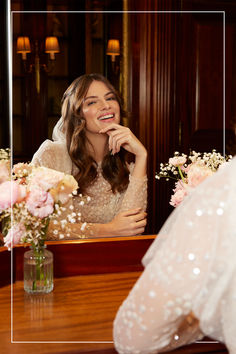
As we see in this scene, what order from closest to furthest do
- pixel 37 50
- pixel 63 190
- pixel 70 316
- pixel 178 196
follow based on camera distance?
pixel 70 316, pixel 63 190, pixel 37 50, pixel 178 196

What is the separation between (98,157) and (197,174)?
35 centimetres

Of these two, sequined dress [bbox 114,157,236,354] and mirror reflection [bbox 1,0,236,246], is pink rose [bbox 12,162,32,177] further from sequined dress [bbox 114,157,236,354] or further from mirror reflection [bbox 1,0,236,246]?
sequined dress [bbox 114,157,236,354]

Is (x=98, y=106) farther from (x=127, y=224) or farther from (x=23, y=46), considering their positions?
(x=127, y=224)

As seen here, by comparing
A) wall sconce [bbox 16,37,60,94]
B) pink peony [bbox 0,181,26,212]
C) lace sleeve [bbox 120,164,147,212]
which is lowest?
lace sleeve [bbox 120,164,147,212]

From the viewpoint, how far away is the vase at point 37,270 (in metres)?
1.45

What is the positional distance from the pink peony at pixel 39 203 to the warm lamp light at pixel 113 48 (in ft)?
1.77

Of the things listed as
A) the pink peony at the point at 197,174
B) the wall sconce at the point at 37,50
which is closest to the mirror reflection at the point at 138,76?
the wall sconce at the point at 37,50

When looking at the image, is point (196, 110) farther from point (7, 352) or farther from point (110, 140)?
point (7, 352)

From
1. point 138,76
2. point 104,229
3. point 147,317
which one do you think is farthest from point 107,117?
point 147,317

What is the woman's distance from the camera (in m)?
1.57

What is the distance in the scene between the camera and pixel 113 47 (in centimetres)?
158

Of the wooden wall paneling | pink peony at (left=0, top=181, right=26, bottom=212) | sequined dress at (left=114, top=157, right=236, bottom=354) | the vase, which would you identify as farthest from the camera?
the wooden wall paneling

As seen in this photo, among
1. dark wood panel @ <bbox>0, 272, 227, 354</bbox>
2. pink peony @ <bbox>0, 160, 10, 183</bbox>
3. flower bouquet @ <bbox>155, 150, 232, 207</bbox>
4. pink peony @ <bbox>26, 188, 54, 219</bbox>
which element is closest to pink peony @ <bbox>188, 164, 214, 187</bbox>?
flower bouquet @ <bbox>155, 150, 232, 207</bbox>

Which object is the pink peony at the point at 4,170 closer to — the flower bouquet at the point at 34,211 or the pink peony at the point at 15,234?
the flower bouquet at the point at 34,211
